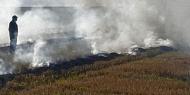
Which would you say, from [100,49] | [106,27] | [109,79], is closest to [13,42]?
[100,49]

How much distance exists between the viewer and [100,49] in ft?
156

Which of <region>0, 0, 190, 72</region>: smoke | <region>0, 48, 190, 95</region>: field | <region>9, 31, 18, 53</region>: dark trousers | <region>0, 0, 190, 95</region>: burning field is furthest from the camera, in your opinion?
<region>0, 0, 190, 72</region>: smoke

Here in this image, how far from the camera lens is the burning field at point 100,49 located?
32125 millimetres

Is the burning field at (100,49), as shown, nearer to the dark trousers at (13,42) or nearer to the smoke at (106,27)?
the smoke at (106,27)

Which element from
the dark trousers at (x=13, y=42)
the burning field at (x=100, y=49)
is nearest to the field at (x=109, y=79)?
the burning field at (x=100, y=49)

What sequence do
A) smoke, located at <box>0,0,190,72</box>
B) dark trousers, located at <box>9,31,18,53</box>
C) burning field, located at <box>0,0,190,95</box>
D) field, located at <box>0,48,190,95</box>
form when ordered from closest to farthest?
1. field, located at <box>0,48,190,95</box>
2. burning field, located at <box>0,0,190,95</box>
3. dark trousers, located at <box>9,31,18,53</box>
4. smoke, located at <box>0,0,190,72</box>

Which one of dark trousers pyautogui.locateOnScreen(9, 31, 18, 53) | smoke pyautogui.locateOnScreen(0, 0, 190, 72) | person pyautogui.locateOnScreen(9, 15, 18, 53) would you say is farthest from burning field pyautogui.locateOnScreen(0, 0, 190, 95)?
person pyautogui.locateOnScreen(9, 15, 18, 53)

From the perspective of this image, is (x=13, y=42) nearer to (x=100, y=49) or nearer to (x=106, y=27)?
(x=100, y=49)

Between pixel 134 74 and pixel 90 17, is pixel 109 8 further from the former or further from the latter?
pixel 134 74

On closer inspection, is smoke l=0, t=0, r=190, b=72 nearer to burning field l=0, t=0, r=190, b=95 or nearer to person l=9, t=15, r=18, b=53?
burning field l=0, t=0, r=190, b=95

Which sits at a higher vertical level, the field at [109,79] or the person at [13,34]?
the person at [13,34]

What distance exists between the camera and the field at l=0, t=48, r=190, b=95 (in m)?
30.5

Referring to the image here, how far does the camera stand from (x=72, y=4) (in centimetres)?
7025

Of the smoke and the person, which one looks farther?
the smoke
